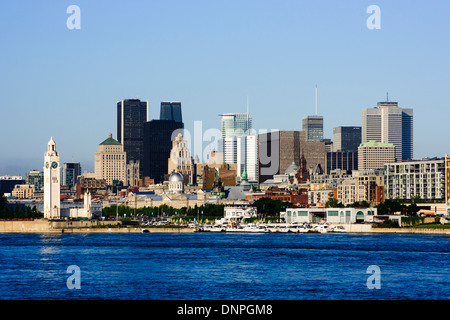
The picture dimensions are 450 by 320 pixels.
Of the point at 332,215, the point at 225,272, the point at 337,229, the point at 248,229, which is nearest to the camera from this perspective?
the point at 225,272

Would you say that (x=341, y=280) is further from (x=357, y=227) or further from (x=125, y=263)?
(x=357, y=227)

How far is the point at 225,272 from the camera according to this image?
214 feet

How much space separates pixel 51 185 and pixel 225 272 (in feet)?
325

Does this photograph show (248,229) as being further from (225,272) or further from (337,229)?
(225,272)

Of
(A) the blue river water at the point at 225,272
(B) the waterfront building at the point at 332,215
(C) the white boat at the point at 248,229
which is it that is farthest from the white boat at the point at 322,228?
(A) the blue river water at the point at 225,272

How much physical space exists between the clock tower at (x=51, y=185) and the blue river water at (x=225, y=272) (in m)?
59.4

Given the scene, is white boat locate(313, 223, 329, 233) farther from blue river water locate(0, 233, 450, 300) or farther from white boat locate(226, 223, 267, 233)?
blue river water locate(0, 233, 450, 300)

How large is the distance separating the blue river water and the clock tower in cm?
5940

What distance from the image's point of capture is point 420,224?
516 feet

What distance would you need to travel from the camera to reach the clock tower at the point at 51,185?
159 meters

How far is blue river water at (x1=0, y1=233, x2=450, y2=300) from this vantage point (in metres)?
51.8

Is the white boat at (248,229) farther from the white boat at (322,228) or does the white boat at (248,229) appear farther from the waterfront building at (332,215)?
the waterfront building at (332,215)

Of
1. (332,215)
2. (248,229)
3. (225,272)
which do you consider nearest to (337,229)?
(248,229)
